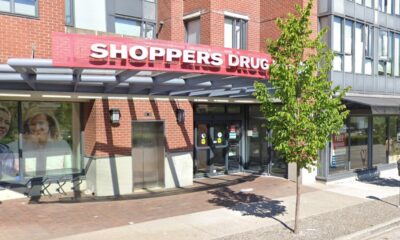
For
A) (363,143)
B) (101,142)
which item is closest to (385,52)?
(363,143)

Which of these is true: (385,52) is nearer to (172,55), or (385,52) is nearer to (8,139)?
(172,55)

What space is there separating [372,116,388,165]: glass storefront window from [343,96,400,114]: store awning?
1.41 m

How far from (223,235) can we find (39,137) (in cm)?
650

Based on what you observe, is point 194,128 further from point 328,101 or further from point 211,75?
point 328,101

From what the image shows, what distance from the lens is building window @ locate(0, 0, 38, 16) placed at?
Answer: 9922 mm

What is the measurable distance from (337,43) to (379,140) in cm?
518

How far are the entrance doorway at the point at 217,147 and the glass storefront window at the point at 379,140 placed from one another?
5.61 m

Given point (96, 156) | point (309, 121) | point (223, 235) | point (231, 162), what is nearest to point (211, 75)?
point (309, 121)

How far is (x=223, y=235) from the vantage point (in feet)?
26.2

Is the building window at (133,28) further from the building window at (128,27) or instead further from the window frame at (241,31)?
the window frame at (241,31)

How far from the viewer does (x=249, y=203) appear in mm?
10703

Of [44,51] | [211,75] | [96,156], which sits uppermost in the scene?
[44,51]

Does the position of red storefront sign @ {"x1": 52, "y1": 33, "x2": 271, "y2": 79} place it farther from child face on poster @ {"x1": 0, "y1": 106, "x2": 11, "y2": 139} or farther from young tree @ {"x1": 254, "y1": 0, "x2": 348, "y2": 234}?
child face on poster @ {"x1": 0, "y1": 106, "x2": 11, "y2": 139}

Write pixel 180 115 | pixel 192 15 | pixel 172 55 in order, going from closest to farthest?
pixel 172 55, pixel 180 115, pixel 192 15
